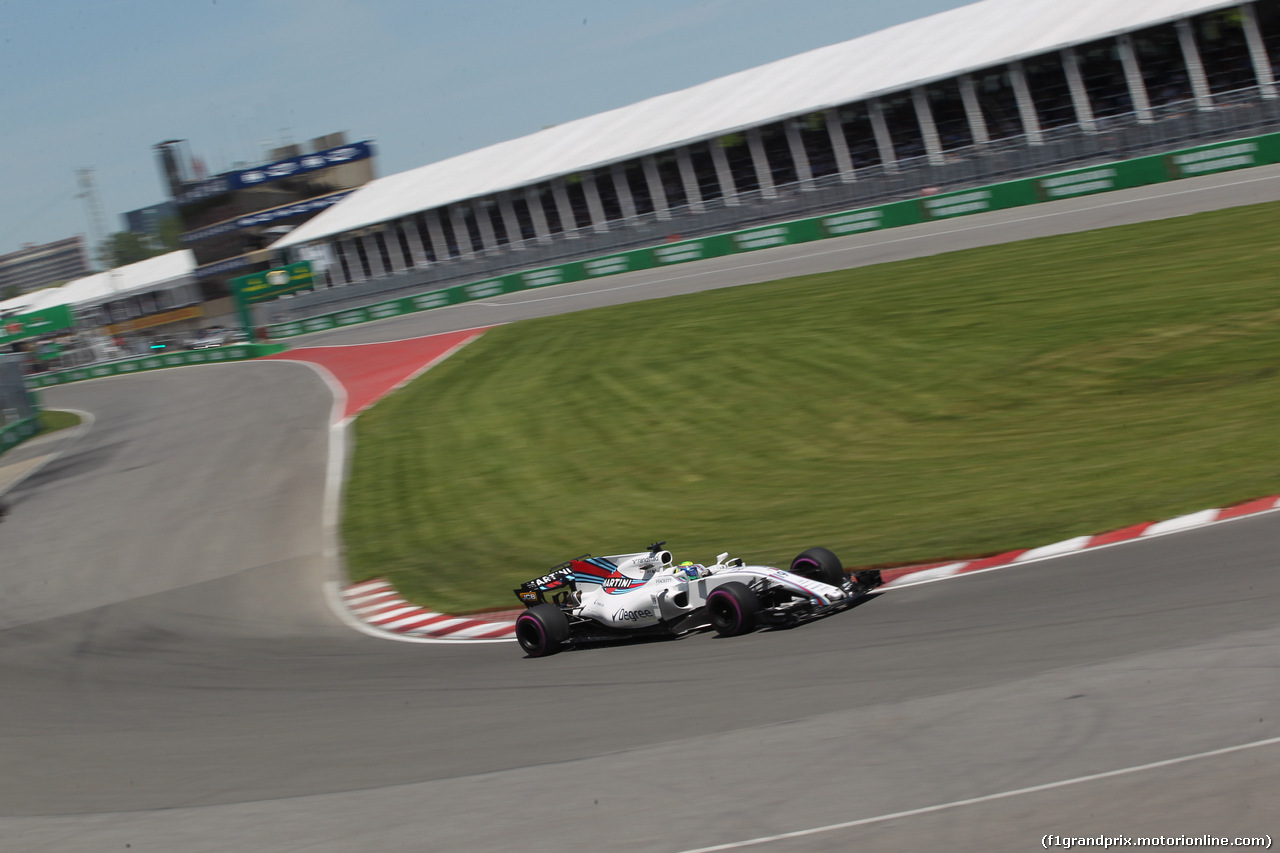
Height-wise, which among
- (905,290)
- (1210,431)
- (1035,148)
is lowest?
(1210,431)

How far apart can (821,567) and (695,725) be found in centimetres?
255

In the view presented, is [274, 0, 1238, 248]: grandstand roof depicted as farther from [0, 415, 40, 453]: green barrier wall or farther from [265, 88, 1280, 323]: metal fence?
[0, 415, 40, 453]: green barrier wall

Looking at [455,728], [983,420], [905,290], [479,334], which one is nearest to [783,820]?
[455,728]

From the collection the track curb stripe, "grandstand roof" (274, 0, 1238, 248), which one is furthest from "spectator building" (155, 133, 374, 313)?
the track curb stripe

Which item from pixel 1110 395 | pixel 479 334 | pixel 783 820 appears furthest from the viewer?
pixel 479 334

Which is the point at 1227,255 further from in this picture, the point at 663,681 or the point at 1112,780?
the point at 1112,780

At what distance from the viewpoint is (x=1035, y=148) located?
117ft

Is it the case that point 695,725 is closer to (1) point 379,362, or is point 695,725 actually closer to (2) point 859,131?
(1) point 379,362

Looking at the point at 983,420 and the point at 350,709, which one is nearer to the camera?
the point at 350,709

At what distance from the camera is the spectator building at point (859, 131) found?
34.4m

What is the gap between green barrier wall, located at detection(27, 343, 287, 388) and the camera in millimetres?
51750

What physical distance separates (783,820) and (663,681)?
8.89 feet

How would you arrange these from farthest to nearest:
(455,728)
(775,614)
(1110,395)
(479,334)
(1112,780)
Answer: (479,334), (1110,395), (775,614), (455,728), (1112,780)

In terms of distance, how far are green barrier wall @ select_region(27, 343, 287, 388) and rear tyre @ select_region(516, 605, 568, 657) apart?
43.9m
